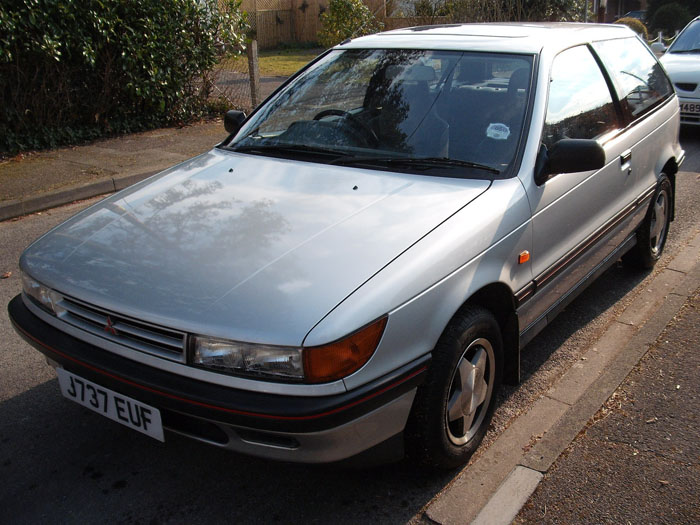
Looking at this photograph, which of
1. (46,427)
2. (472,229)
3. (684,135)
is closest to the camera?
(472,229)

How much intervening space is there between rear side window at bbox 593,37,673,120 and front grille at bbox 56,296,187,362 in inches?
122

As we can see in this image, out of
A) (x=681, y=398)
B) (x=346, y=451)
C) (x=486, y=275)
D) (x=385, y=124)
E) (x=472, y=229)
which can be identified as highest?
(x=385, y=124)

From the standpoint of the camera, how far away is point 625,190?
4.11m

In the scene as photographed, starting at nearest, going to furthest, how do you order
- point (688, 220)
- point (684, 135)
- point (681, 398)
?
point (681, 398) < point (688, 220) < point (684, 135)

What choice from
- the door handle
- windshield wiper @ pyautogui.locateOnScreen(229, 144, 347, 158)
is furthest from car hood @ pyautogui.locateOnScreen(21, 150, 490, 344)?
the door handle

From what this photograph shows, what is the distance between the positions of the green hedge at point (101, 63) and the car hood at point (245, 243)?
19.3 ft

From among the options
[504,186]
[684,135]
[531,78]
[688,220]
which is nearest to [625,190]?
[531,78]

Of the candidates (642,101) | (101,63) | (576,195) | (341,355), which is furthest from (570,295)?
(101,63)

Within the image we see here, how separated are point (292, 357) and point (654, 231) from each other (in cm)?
368

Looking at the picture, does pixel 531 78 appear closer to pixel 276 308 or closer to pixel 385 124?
pixel 385 124

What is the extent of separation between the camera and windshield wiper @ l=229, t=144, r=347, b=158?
341cm

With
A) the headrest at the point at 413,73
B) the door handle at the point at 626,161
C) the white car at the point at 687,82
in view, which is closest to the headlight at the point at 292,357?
the headrest at the point at 413,73

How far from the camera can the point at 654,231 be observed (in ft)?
16.1

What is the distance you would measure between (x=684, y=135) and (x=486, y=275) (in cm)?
878
